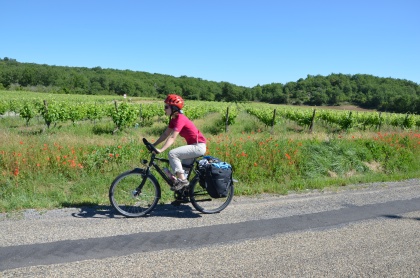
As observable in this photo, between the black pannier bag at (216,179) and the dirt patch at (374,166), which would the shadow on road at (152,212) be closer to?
the black pannier bag at (216,179)

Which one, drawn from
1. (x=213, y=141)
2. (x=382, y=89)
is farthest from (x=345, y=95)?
(x=213, y=141)

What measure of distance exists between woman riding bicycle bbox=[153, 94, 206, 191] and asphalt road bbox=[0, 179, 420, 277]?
71cm

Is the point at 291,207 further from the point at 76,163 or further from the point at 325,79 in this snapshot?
the point at 325,79

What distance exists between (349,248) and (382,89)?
332ft

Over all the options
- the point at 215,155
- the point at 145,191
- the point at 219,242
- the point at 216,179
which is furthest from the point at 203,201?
the point at 215,155

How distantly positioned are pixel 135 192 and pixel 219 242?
1887mm

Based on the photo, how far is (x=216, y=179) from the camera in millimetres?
5789

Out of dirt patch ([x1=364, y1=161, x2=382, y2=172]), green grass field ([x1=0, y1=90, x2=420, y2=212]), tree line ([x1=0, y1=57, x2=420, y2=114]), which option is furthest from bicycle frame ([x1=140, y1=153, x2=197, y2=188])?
tree line ([x1=0, y1=57, x2=420, y2=114])

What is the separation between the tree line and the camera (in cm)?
9015

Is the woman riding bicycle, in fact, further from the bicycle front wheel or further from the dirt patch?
the dirt patch

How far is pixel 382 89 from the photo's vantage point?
93.1 meters

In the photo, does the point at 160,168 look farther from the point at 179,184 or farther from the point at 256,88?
the point at 256,88

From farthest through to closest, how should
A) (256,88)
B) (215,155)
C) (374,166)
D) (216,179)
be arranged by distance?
1. (256,88)
2. (374,166)
3. (215,155)
4. (216,179)

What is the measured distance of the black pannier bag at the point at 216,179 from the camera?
19.0 feet
